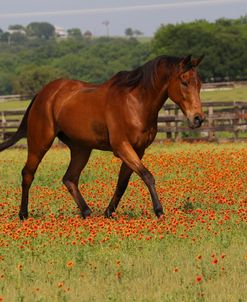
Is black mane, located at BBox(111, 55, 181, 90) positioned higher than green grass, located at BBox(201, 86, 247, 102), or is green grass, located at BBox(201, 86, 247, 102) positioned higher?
black mane, located at BBox(111, 55, 181, 90)

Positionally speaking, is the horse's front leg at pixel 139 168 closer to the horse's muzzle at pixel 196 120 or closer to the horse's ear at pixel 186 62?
the horse's muzzle at pixel 196 120

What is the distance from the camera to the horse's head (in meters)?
10.5

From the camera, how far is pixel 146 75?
36.4 ft

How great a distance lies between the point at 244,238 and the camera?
31.0 ft

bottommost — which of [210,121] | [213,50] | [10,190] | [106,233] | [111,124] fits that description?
[213,50]

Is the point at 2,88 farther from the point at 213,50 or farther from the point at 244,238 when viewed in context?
the point at 244,238

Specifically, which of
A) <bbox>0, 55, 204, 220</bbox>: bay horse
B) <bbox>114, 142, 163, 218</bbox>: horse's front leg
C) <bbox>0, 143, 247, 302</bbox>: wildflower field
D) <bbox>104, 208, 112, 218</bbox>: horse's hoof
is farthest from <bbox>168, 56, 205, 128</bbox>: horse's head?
<bbox>104, 208, 112, 218</bbox>: horse's hoof

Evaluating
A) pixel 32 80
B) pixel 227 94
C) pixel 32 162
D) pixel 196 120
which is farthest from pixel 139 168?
pixel 32 80

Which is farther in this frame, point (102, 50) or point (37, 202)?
point (102, 50)

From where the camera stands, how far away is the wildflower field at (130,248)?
7340 mm

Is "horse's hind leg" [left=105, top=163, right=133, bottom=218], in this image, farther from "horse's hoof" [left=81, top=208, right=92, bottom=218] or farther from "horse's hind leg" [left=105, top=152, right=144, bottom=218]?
"horse's hoof" [left=81, top=208, right=92, bottom=218]

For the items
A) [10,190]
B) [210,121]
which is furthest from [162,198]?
[210,121]

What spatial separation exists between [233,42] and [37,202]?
4460 inches

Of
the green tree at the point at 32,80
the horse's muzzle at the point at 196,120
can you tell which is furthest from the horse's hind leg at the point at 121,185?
the green tree at the point at 32,80
